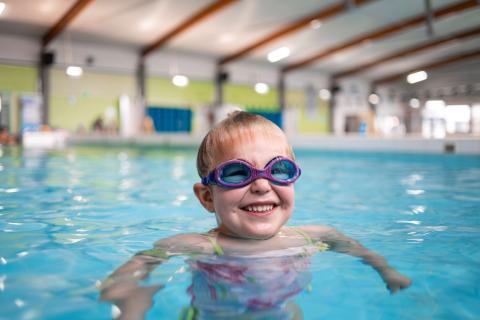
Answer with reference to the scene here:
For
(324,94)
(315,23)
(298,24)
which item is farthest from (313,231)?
(324,94)

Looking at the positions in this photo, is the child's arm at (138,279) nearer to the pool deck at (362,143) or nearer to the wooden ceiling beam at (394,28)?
the pool deck at (362,143)

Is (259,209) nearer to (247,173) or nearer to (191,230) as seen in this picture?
(247,173)

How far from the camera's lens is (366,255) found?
6.32 feet

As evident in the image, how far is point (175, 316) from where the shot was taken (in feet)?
4.52

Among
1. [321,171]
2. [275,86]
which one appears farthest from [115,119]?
[321,171]

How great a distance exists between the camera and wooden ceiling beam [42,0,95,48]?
12372 millimetres

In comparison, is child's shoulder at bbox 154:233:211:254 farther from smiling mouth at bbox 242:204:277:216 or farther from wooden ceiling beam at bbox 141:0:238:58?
wooden ceiling beam at bbox 141:0:238:58

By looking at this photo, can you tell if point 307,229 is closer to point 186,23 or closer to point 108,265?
point 108,265

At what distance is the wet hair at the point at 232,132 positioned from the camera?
5.32 feet

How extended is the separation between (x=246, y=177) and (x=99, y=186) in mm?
3621

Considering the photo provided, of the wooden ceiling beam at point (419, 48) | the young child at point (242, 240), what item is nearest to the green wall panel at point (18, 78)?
the wooden ceiling beam at point (419, 48)

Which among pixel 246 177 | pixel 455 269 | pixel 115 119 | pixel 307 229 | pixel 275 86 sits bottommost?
pixel 455 269

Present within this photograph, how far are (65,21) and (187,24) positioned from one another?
3.76m

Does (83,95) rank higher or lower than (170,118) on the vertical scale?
higher
